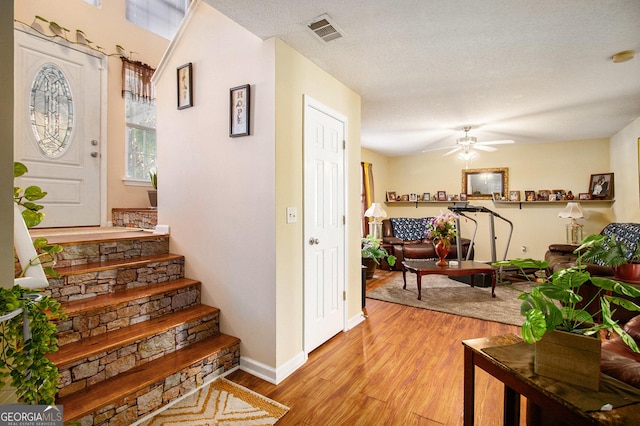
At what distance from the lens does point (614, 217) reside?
5336 mm

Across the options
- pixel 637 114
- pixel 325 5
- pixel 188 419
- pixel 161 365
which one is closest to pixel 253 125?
pixel 325 5

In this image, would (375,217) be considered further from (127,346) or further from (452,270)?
(127,346)

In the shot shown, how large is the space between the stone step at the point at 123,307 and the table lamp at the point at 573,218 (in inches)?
243

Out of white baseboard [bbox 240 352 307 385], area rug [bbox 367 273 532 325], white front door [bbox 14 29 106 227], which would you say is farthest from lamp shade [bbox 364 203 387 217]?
white front door [bbox 14 29 106 227]

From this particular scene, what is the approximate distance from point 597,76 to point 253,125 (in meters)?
3.27

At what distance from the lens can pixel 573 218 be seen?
5.51m

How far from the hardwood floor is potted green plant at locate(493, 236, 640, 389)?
1.01m

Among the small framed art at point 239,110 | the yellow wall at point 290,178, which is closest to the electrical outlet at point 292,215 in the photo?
the yellow wall at point 290,178

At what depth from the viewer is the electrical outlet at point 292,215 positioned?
90.7 inches

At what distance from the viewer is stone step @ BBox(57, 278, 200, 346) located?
1.88 metres

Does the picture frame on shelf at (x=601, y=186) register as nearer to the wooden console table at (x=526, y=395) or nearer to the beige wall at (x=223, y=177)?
the wooden console table at (x=526, y=395)

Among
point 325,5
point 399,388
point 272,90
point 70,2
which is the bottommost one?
point 399,388

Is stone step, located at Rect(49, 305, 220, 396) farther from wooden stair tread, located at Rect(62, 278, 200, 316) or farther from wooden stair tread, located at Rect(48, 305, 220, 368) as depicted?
wooden stair tread, located at Rect(62, 278, 200, 316)

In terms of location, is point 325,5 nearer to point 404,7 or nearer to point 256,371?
point 404,7
